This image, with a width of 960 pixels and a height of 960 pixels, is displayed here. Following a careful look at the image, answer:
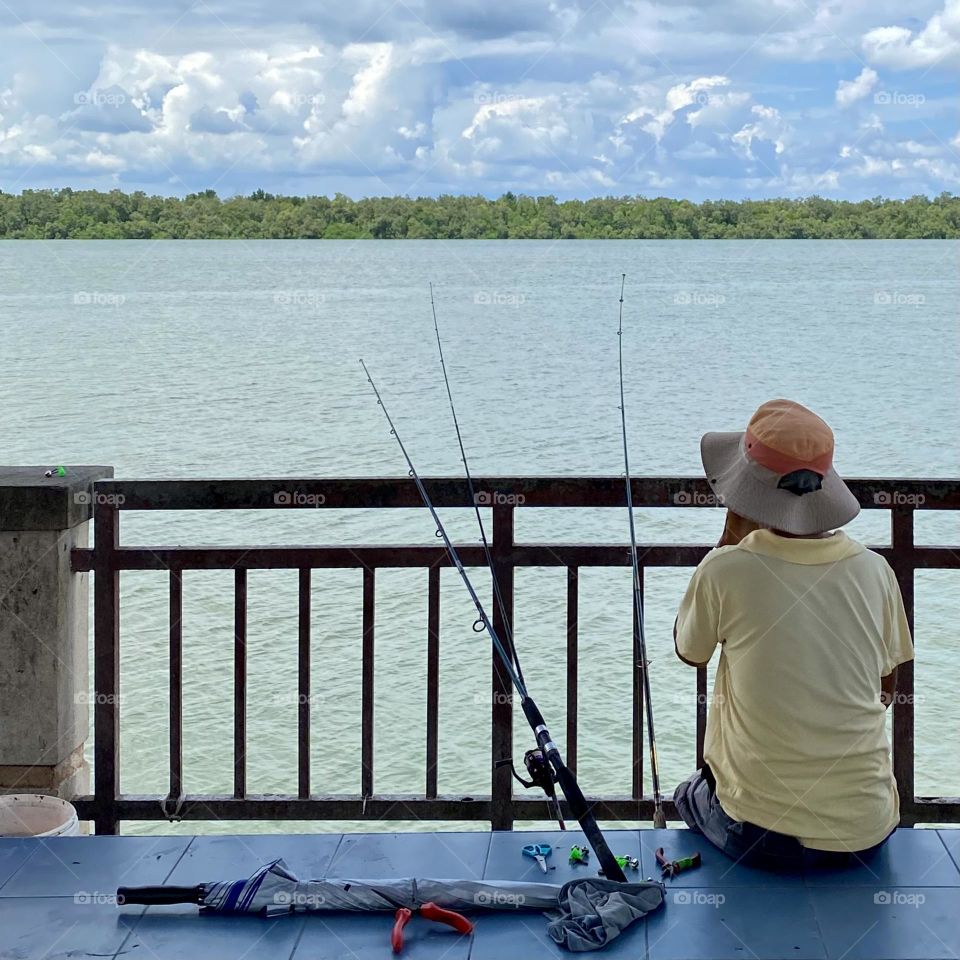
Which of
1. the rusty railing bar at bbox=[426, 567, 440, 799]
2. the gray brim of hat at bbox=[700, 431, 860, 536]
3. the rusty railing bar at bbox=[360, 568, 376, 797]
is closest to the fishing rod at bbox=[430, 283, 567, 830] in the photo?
the rusty railing bar at bbox=[426, 567, 440, 799]

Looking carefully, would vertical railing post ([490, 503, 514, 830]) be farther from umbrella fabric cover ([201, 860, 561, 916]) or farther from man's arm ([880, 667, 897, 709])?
man's arm ([880, 667, 897, 709])

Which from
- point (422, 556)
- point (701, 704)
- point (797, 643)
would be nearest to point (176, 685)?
point (422, 556)

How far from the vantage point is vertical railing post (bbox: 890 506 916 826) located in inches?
117

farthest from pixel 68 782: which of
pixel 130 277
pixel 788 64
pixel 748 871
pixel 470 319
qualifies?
pixel 130 277

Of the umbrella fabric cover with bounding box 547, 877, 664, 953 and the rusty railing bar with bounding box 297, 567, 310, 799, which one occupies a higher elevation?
the rusty railing bar with bounding box 297, 567, 310, 799

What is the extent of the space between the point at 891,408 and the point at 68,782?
23.7 metres

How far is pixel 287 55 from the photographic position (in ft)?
152

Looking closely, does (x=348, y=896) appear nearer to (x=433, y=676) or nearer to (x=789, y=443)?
(x=433, y=676)

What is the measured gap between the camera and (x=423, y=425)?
20938mm

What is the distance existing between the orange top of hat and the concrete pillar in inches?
64.7

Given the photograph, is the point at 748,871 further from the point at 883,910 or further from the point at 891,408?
the point at 891,408

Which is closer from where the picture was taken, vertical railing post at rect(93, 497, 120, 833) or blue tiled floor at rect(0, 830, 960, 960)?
blue tiled floor at rect(0, 830, 960, 960)

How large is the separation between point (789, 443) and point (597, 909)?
3.02ft

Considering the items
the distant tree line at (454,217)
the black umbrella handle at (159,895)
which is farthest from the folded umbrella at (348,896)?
the distant tree line at (454,217)
